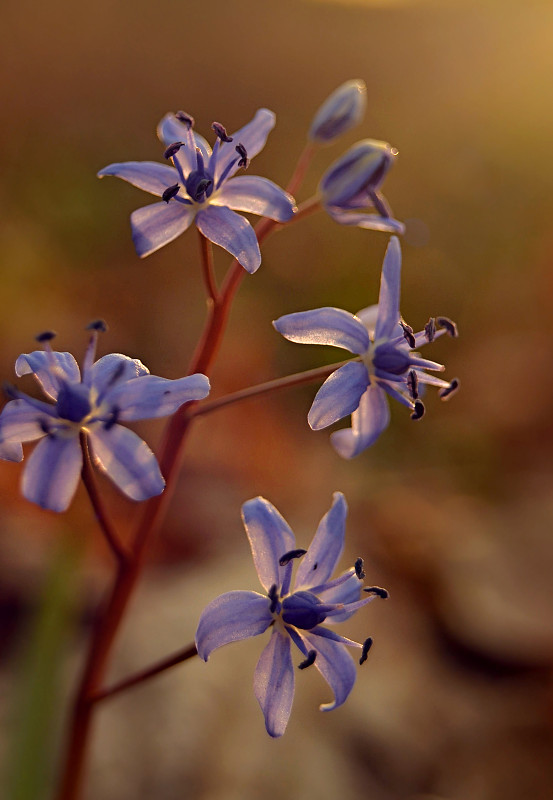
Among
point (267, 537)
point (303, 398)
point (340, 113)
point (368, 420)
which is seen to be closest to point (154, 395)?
point (267, 537)

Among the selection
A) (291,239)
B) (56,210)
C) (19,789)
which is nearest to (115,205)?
(56,210)

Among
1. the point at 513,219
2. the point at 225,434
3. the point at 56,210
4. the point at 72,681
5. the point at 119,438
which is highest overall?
the point at 513,219

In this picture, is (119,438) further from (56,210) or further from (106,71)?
(106,71)

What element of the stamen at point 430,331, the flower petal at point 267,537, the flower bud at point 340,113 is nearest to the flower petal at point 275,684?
the flower petal at point 267,537

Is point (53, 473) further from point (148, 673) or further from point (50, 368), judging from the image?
point (148, 673)

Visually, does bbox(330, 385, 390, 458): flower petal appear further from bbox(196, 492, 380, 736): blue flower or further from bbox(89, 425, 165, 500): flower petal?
bbox(89, 425, 165, 500): flower petal

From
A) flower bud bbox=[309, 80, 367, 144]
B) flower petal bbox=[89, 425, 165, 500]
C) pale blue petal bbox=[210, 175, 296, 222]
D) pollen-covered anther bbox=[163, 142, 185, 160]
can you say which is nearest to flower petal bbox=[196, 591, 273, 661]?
flower petal bbox=[89, 425, 165, 500]
